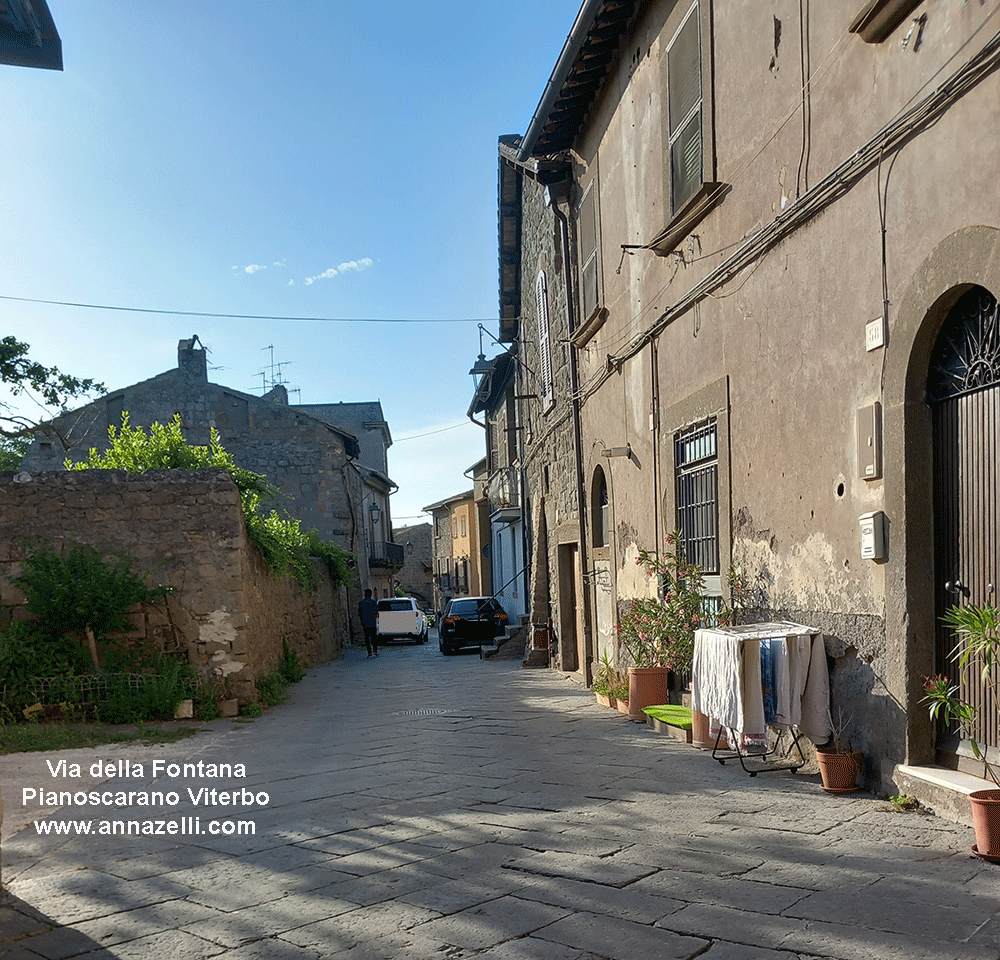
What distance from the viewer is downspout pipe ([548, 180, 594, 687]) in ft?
39.0

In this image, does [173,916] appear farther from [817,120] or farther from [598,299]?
Result: [598,299]

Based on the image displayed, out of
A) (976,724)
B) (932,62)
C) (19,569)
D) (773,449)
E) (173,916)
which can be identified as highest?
(932,62)

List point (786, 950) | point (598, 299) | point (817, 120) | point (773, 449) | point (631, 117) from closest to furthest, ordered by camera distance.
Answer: point (786, 950), point (817, 120), point (773, 449), point (631, 117), point (598, 299)

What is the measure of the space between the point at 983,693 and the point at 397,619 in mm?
23972

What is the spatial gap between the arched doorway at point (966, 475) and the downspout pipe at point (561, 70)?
5.54 meters

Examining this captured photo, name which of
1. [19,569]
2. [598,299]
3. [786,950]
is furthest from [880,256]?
[19,569]

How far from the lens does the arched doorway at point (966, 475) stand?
4184 millimetres

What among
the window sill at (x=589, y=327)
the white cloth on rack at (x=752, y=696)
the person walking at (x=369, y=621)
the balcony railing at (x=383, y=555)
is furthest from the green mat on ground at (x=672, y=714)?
the balcony railing at (x=383, y=555)

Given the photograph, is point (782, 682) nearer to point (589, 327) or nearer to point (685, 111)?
point (685, 111)

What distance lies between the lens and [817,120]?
5395mm

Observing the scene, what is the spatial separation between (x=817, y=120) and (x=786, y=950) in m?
4.38

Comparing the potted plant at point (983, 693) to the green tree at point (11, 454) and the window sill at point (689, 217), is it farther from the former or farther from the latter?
→ the green tree at point (11, 454)

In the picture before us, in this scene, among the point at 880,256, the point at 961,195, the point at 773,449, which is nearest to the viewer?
the point at 961,195

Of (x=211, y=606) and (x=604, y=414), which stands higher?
(x=604, y=414)
